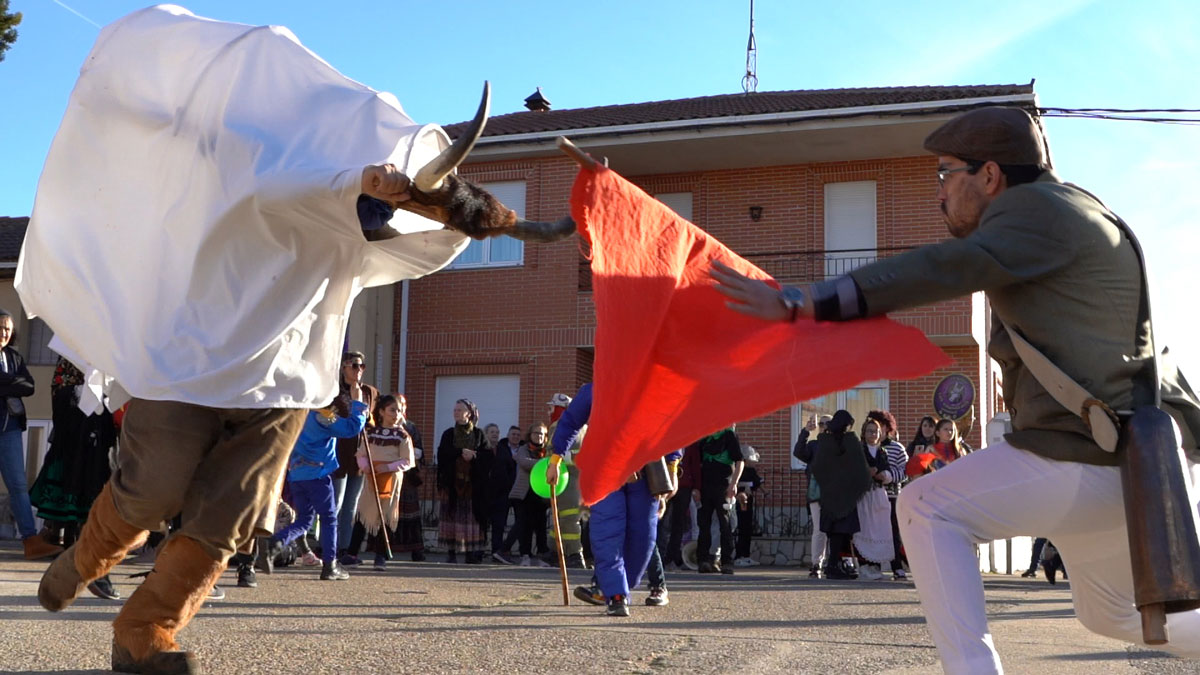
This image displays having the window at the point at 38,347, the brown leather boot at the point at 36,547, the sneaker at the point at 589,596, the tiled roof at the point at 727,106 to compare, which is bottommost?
the sneaker at the point at 589,596

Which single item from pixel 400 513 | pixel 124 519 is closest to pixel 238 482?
pixel 124 519

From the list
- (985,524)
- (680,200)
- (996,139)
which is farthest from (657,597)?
(680,200)

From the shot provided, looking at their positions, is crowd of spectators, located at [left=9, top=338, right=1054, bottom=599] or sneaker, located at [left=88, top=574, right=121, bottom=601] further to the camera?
crowd of spectators, located at [left=9, top=338, right=1054, bottom=599]

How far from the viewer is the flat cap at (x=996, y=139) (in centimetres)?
369

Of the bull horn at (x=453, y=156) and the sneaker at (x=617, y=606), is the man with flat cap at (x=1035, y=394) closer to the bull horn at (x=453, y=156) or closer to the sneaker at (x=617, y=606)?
the bull horn at (x=453, y=156)

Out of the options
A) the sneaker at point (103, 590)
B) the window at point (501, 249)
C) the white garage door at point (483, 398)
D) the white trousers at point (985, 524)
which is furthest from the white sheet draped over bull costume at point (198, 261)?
the window at point (501, 249)

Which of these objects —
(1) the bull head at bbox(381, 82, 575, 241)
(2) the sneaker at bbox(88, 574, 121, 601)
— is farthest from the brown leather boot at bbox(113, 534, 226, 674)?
(2) the sneaker at bbox(88, 574, 121, 601)

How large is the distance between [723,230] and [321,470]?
15.8 m

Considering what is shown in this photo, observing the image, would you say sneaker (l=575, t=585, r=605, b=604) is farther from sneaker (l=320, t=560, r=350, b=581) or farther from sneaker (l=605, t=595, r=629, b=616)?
sneaker (l=320, t=560, r=350, b=581)

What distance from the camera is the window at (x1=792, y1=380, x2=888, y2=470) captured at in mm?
23547

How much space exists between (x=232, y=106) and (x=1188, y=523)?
3.43 metres

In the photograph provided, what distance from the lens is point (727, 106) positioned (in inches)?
1020

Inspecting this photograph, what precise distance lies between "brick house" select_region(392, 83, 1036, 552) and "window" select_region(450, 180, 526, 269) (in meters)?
0.03

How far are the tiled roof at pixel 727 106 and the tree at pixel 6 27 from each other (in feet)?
36.4
